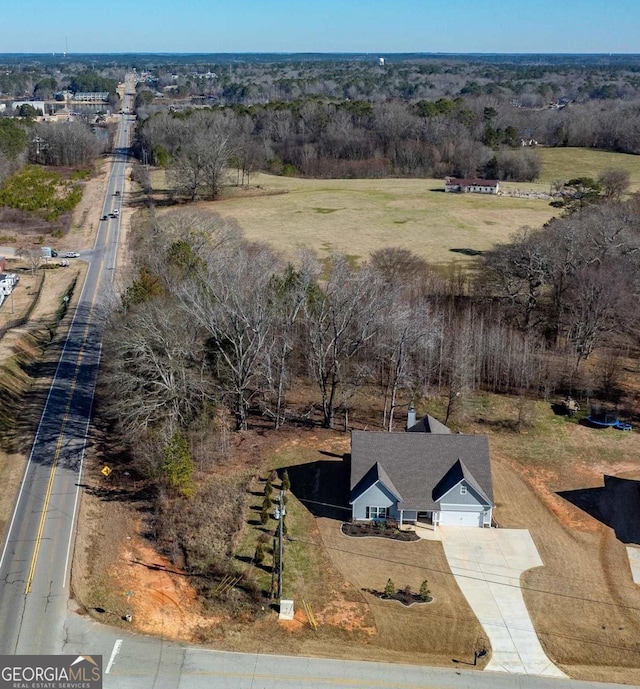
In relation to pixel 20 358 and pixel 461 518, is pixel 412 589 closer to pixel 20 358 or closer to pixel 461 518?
pixel 461 518

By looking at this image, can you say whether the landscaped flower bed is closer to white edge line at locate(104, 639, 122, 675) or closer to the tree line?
white edge line at locate(104, 639, 122, 675)

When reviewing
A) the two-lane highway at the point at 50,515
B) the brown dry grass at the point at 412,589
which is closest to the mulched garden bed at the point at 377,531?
the brown dry grass at the point at 412,589

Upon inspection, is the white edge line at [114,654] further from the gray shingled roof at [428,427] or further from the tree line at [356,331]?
the gray shingled roof at [428,427]

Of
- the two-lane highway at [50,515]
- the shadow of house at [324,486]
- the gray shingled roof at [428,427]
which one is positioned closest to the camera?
the two-lane highway at [50,515]

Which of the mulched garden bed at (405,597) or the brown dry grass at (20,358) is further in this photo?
the brown dry grass at (20,358)

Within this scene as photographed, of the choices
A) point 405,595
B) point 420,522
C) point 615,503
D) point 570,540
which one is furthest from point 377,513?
point 615,503

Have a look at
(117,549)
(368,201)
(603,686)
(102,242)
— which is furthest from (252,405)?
(368,201)

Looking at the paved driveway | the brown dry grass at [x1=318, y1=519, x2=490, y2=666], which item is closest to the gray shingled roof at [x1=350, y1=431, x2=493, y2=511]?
the paved driveway

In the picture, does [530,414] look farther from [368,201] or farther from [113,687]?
[368,201]
